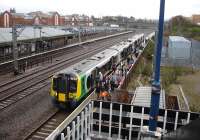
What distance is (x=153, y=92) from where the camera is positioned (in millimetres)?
7707

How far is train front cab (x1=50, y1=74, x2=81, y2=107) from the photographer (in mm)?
14930

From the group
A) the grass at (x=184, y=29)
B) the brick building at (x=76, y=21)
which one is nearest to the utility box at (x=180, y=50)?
the grass at (x=184, y=29)

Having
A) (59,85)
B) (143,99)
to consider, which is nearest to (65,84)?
(59,85)

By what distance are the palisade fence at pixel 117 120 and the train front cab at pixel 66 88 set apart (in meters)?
3.42

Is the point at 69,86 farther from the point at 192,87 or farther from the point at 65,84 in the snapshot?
the point at 192,87

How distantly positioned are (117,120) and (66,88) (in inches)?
182

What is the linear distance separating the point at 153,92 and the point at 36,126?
Result: 7382 millimetres

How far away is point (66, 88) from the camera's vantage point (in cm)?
1503

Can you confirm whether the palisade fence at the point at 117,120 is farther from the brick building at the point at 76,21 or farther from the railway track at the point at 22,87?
the brick building at the point at 76,21

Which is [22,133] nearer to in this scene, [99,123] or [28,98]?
[99,123]

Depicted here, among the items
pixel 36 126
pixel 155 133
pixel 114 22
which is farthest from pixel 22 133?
pixel 114 22

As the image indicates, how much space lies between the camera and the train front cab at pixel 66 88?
49.0ft

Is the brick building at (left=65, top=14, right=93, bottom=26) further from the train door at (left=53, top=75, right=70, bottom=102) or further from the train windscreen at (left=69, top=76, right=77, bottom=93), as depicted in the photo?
the train windscreen at (left=69, top=76, right=77, bottom=93)

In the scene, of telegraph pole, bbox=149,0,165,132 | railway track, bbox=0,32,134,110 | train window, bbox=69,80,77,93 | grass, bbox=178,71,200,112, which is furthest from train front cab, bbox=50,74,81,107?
grass, bbox=178,71,200,112
